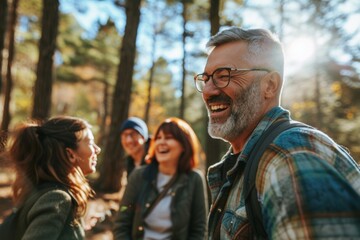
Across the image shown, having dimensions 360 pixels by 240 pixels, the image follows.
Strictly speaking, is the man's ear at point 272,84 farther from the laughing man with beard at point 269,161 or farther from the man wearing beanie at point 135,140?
the man wearing beanie at point 135,140

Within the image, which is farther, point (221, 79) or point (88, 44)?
point (88, 44)

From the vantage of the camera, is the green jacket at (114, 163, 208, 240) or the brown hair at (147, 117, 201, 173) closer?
the green jacket at (114, 163, 208, 240)

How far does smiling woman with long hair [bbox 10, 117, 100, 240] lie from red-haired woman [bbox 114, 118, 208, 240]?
2.68ft

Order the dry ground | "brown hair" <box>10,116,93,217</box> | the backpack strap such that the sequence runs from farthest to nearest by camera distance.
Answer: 1. the dry ground
2. "brown hair" <box>10,116,93,217</box>
3. the backpack strap

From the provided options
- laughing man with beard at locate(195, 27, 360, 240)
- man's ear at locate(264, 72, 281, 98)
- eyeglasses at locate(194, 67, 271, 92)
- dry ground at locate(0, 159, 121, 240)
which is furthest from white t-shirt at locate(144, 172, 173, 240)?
dry ground at locate(0, 159, 121, 240)

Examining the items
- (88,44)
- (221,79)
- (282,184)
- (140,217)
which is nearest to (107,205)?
(140,217)

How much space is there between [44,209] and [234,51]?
154 cm

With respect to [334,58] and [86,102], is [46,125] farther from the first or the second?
[86,102]

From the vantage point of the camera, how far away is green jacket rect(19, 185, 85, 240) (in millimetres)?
1947

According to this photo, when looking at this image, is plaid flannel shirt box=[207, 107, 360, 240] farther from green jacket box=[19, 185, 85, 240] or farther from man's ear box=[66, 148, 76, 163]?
man's ear box=[66, 148, 76, 163]

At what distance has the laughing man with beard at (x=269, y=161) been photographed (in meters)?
1.06

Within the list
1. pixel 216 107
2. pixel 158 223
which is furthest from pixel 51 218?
pixel 158 223

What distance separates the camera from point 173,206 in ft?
10.5

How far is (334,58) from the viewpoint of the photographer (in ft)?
49.4
